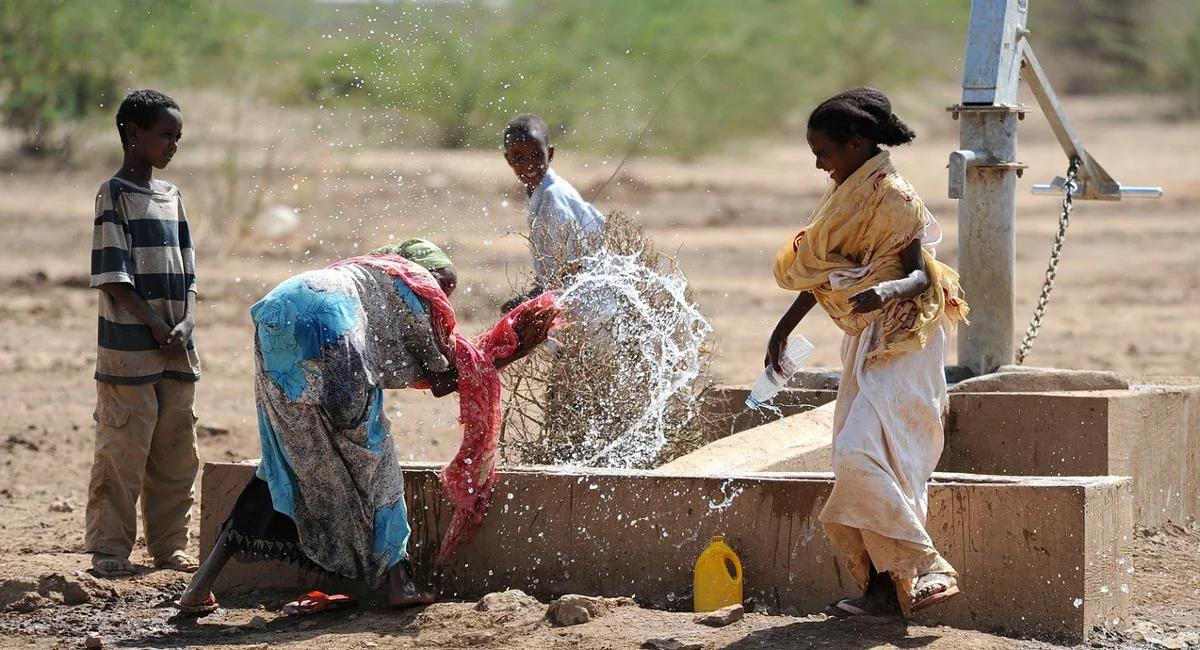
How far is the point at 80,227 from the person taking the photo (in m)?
18.7

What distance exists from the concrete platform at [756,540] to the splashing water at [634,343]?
81cm

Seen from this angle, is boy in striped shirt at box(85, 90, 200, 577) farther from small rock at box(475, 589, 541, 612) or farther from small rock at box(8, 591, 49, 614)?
small rock at box(475, 589, 541, 612)

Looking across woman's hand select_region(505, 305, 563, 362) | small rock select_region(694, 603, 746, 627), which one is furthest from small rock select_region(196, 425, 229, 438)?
small rock select_region(694, 603, 746, 627)

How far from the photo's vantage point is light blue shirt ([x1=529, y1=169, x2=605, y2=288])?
6.00 m

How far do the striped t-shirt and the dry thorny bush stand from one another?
135cm

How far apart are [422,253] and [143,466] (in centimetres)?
144

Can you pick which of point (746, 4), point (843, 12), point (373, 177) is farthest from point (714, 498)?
point (843, 12)

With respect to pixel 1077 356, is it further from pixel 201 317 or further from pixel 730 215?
pixel 730 215

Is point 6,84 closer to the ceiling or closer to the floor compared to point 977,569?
closer to the ceiling

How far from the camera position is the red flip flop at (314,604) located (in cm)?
496

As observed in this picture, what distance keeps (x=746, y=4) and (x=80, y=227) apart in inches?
651

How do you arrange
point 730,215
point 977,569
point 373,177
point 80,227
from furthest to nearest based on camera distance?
point 373,177 < point 730,215 < point 80,227 < point 977,569

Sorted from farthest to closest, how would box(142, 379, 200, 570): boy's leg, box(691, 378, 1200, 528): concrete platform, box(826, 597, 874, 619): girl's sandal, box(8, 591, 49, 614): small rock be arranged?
box(691, 378, 1200, 528): concrete platform < box(142, 379, 200, 570): boy's leg < box(8, 591, 49, 614): small rock < box(826, 597, 874, 619): girl's sandal

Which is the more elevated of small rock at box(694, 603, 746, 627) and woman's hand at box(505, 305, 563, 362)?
woman's hand at box(505, 305, 563, 362)
